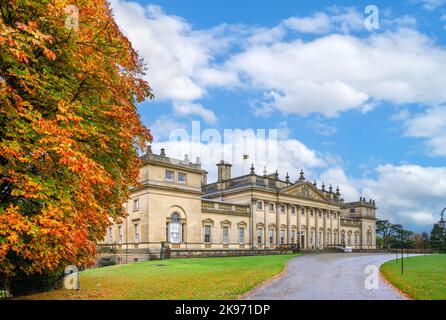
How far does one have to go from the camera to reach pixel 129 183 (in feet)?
55.6

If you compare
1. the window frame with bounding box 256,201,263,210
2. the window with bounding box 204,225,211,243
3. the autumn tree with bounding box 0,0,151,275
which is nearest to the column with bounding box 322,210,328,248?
the window frame with bounding box 256,201,263,210

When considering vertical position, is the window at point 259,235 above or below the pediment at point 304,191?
below

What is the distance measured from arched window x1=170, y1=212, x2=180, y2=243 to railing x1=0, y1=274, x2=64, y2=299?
2731cm

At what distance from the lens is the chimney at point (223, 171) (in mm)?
60881

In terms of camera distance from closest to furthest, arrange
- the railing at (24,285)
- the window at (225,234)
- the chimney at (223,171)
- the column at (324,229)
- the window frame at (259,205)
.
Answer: the railing at (24,285)
the window at (225,234)
the window frame at (259,205)
the chimney at (223,171)
the column at (324,229)

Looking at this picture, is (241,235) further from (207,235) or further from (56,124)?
(56,124)

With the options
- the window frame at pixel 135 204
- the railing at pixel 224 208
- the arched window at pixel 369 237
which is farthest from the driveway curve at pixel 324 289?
the arched window at pixel 369 237

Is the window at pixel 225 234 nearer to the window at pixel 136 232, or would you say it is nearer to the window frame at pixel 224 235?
the window frame at pixel 224 235

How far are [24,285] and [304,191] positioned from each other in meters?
52.1

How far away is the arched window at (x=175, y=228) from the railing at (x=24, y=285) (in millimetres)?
27309

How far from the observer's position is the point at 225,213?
51.5m

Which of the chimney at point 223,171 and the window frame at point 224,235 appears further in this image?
the chimney at point 223,171
